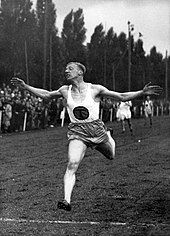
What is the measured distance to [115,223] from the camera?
764cm

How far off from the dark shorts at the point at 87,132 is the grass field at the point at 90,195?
0.97m

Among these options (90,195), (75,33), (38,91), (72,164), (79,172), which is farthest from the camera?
(75,33)

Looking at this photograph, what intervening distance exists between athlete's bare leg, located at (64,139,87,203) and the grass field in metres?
0.34

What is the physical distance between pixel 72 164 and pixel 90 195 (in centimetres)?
173

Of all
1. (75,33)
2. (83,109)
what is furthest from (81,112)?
(75,33)

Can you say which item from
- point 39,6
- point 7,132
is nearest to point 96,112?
point 7,132

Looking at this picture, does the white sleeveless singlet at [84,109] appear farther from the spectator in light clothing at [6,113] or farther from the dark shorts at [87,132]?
the spectator in light clothing at [6,113]

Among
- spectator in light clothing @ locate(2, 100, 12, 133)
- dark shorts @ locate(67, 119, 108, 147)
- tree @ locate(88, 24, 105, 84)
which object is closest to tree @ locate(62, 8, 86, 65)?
tree @ locate(88, 24, 105, 84)

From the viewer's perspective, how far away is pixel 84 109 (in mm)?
8672

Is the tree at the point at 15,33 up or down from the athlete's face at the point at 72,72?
up

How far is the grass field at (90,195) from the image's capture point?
7.40 metres

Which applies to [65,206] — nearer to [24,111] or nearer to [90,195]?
[90,195]

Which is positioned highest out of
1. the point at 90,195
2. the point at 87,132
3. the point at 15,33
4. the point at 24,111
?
the point at 15,33

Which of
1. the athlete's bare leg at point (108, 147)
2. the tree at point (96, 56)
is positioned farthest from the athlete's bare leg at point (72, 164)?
the tree at point (96, 56)
